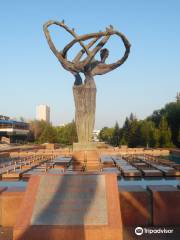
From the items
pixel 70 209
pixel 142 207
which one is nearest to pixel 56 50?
pixel 142 207

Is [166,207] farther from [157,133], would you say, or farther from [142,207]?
[157,133]

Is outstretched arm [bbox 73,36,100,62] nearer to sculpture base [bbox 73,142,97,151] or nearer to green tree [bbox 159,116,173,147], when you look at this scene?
sculpture base [bbox 73,142,97,151]

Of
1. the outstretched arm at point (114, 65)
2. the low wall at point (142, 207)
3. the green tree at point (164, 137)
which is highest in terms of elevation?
the outstretched arm at point (114, 65)

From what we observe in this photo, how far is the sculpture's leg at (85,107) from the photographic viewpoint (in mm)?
13258

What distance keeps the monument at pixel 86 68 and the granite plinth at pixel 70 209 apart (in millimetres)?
6591

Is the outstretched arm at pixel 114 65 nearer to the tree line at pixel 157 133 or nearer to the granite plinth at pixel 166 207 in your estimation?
the granite plinth at pixel 166 207

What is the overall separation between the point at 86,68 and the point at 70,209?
315 inches

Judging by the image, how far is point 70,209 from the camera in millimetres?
6031

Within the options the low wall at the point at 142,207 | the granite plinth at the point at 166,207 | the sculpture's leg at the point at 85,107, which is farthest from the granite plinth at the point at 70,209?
A: the sculpture's leg at the point at 85,107

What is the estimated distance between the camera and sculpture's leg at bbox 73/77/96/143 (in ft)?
43.5

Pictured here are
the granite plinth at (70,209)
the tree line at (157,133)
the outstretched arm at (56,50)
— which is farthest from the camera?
the tree line at (157,133)

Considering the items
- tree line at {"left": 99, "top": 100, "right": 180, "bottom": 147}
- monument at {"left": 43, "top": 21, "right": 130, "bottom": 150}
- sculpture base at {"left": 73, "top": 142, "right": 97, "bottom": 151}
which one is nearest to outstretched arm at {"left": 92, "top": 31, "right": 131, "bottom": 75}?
monument at {"left": 43, "top": 21, "right": 130, "bottom": 150}

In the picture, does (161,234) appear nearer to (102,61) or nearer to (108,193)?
(108,193)

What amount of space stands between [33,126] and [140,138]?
1504 inches
